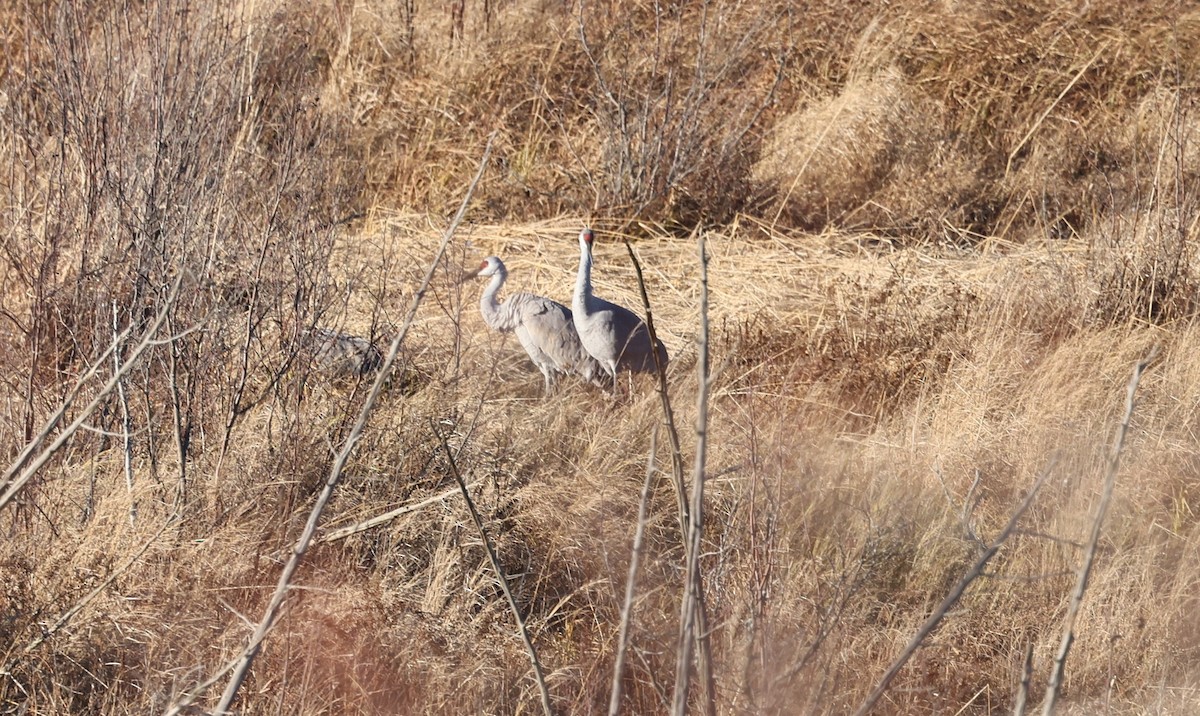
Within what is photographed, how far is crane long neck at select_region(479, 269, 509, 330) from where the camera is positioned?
545 cm

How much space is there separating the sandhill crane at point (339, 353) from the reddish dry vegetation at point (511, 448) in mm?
52

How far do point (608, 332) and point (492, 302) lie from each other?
27.7 inches

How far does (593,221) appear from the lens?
7.11 m

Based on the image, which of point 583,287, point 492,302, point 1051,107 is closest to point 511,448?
point 583,287

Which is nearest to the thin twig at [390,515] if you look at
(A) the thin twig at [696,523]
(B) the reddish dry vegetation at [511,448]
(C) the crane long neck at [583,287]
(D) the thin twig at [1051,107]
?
(B) the reddish dry vegetation at [511,448]

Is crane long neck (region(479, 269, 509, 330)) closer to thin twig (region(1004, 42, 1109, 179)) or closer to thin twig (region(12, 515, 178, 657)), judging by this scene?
thin twig (region(12, 515, 178, 657))

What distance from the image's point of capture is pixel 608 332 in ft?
16.6

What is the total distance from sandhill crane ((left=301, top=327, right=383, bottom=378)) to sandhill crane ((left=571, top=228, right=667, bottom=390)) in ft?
3.46

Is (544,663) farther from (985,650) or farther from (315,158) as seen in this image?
(315,158)

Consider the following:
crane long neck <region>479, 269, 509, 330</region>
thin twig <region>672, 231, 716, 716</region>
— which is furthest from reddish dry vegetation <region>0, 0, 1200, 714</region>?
thin twig <region>672, 231, 716, 716</region>

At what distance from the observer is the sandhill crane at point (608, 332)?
16.6ft

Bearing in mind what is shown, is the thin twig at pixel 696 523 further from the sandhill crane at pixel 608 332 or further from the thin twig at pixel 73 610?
the sandhill crane at pixel 608 332

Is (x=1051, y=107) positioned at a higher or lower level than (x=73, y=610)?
higher

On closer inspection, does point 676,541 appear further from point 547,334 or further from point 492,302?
point 492,302
